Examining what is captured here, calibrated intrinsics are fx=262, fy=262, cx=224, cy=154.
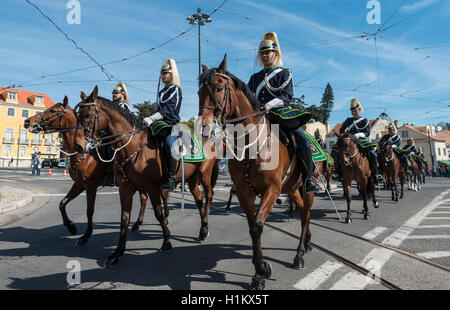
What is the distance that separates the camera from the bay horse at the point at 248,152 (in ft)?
10.8

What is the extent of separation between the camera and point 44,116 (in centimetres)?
541

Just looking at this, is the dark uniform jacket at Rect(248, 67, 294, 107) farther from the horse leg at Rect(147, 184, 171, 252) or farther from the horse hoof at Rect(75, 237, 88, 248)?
the horse hoof at Rect(75, 237, 88, 248)

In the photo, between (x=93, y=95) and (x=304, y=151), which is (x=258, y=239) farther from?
(x=93, y=95)

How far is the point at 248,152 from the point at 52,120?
440 centimetres

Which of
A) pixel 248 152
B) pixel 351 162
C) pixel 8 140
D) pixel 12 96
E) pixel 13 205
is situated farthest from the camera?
pixel 8 140

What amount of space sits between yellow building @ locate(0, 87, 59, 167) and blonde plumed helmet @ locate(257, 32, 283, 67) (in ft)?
220

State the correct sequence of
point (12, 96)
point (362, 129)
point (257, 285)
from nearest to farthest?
point (257, 285) → point (362, 129) → point (12, 96)

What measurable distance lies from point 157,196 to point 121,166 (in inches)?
33.6

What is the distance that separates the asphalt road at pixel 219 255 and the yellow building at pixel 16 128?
2511 inches

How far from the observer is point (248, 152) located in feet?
12.0

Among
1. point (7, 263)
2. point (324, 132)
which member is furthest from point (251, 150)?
point (324, 132)

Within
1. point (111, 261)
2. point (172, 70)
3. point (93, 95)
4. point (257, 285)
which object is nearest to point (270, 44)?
point (172, 70)

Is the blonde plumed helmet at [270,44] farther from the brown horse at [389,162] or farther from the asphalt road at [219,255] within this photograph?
the brown horse at [389,162]
